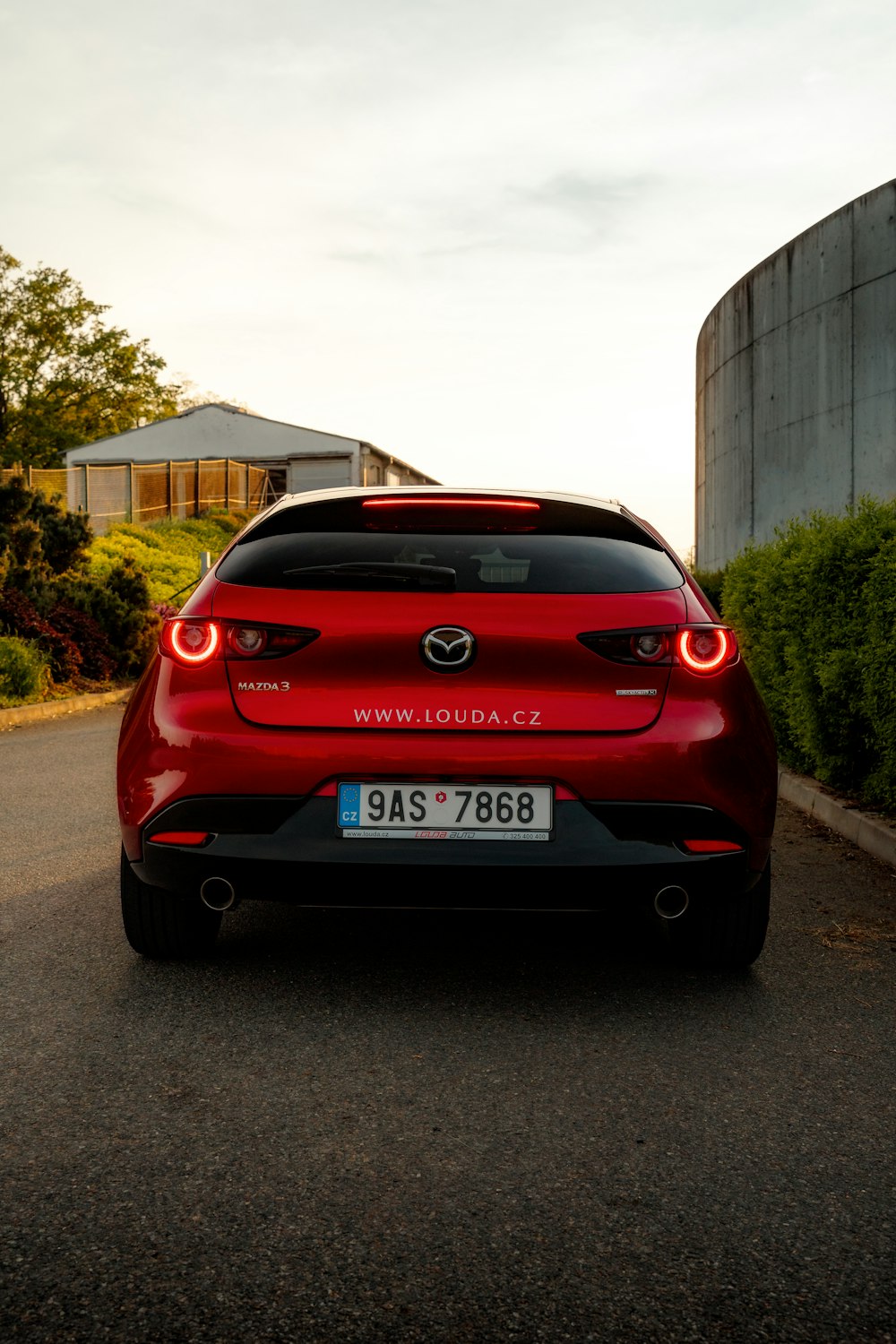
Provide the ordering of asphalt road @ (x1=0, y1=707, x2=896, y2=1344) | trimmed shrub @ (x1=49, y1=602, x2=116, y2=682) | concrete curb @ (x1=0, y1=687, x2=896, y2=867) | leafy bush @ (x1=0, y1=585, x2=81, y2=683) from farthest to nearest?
1. trimmed shrub @ (x1=49, y1=602, x2=116, y2=682)
2. leafy bush @ (x1=0, y1=585, x2=81, y2=683)
3. concrete curb @ (x1=0, y1=687, x2=896, y2=867)
4. asphalt road @ (x1=0, y1=707, x2=896, y2=1344)

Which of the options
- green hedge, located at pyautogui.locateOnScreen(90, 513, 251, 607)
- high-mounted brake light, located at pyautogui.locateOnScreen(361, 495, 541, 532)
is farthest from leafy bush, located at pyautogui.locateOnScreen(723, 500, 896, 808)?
green hedge, located at pyautogui.locateOnScreen(90, 513, 251, 607)

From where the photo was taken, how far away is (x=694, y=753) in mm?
3893

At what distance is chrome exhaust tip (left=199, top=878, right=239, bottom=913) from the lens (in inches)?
155

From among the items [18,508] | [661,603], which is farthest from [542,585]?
[18,508]

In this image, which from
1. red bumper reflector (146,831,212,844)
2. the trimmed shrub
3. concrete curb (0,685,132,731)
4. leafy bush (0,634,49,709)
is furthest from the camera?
the trimmed shrub

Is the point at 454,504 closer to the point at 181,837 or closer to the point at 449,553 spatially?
the point at 449,553

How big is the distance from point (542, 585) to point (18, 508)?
14056 mm

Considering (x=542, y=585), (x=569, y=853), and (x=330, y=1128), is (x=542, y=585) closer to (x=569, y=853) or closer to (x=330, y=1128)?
(x=569, y=853)

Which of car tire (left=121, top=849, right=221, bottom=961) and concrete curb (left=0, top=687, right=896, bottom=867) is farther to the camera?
concrete curb (left=0, top=687, right=896, bottom=867)

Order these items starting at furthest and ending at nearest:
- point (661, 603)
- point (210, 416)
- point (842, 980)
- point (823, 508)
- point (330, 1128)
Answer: point (210, 416), point (823, 508), point (842, 980), point (661, 603), point (330, 1128)

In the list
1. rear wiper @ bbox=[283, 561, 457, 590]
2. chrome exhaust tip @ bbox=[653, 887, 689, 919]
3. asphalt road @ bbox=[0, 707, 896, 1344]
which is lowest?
asphalt road @ bbox=[0, 707, 896, 1344]

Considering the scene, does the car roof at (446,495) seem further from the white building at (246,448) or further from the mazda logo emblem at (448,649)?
the white building at (246,448)

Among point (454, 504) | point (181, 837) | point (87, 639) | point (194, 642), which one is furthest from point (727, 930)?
point (87, 639)

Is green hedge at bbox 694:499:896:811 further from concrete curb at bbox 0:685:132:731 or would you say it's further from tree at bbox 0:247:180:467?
tree at bbox 0:247:180:467
